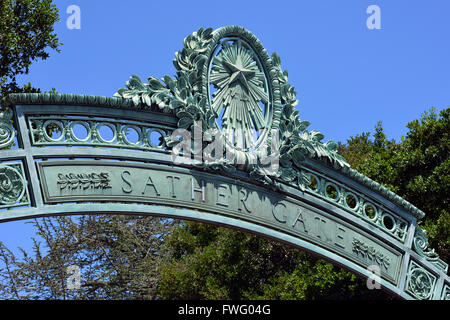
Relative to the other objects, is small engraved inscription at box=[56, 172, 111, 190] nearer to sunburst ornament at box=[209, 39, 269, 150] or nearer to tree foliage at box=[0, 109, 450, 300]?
sunburst ornament at box=[209, 39, 269, 150]

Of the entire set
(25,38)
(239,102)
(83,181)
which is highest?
(25,38)

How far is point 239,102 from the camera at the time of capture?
8.15m

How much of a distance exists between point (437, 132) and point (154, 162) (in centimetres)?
681

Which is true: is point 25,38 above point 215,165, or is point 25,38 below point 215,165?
above

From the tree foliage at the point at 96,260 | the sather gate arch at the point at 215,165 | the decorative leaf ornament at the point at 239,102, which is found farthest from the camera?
the tree foliage at the point at 96,260

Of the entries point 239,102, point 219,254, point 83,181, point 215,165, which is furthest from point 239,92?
point 219,254

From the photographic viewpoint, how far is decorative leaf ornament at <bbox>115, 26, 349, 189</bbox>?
25.0 ft

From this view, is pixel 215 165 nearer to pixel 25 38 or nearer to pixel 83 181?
pixel 83 181

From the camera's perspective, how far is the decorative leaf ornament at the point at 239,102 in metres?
7.61

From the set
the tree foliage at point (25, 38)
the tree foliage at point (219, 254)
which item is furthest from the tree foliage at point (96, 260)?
the tree foliage at point (25, 38)

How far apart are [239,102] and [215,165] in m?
0.86

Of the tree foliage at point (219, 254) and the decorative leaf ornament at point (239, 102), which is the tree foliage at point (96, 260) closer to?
the tree foliage at point (219, 254)

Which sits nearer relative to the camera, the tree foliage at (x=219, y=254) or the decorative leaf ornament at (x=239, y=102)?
the decorative leaf ornament at (x=239, y=102)

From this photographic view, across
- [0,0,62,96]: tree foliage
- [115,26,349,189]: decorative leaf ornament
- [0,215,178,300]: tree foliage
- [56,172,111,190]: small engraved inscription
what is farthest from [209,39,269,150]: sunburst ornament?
[0,215,178,300]: tree foliage
